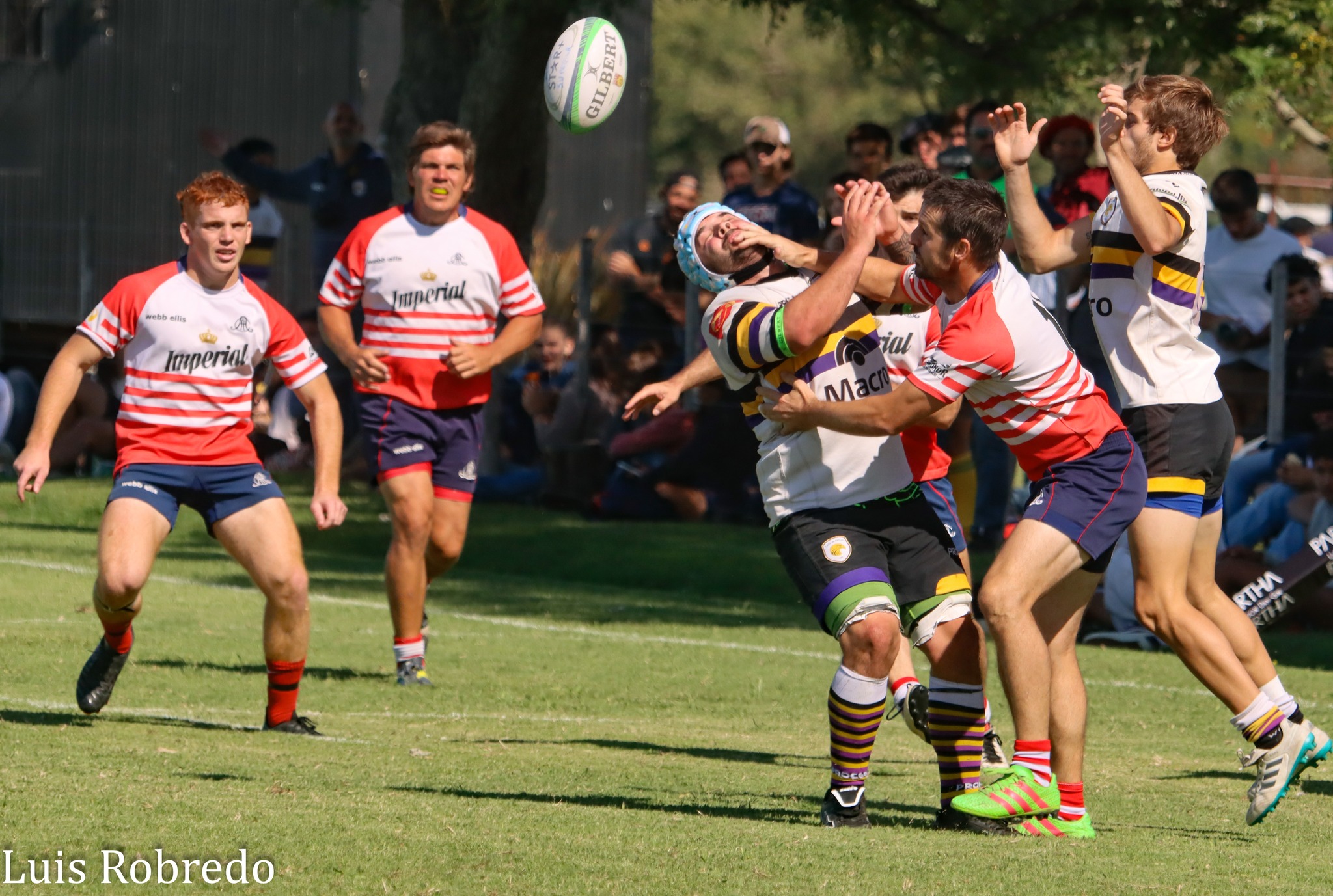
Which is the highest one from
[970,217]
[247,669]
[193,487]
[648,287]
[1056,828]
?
[970,217]

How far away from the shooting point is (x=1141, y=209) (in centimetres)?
601

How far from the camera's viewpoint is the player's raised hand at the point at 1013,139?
6.19 metres

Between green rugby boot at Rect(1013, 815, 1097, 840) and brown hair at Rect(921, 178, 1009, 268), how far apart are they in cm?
165

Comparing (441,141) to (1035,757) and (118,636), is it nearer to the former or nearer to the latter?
(118,636)

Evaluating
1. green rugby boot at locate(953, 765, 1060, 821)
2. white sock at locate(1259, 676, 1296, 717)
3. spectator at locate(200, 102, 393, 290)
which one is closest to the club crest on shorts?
green rugby boot at locate(953, 765, 1060, 821)

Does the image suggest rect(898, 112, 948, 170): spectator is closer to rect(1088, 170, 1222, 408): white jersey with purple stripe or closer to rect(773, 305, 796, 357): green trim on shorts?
rect(1088, 170, 1222, 408): white jersey with purple stripe

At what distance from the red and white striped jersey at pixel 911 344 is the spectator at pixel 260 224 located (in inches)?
473

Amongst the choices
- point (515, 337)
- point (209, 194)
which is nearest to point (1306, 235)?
point (515, 337)

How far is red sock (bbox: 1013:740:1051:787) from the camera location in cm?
566

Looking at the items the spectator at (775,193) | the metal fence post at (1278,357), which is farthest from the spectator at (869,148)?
the metal fence post at (1278,357)

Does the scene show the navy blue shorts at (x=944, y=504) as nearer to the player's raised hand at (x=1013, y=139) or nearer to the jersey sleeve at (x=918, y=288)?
the jersey sleeve at (x=918, y=288)

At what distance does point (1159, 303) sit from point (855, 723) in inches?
67.0

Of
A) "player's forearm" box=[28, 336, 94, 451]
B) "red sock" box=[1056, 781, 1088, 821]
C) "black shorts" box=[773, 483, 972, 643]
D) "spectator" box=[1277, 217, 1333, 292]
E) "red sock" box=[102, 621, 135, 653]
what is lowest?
"spectator" box=[1277, 217, 1333, 292]

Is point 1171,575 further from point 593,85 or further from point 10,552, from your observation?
point 10,552
